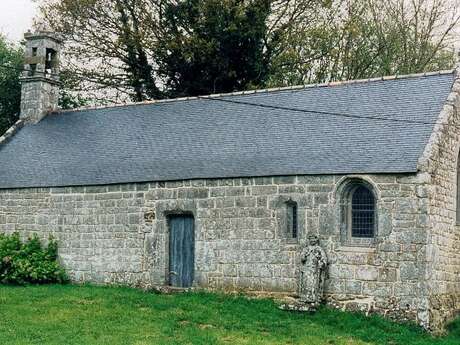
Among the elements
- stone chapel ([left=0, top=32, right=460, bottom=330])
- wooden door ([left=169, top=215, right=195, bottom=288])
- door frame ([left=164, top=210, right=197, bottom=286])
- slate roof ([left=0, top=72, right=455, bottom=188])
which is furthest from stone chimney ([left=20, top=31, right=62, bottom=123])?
wooden door ([left=169, top=215, right=195, bottom=288])

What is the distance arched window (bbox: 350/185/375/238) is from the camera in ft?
54.8

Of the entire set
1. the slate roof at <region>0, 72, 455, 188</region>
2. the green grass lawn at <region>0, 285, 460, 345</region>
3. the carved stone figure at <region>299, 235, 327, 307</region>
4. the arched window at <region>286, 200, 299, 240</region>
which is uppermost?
the slate roof at <region>0, 72, 455, 188</region>

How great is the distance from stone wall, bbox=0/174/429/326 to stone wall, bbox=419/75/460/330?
1.34 ft

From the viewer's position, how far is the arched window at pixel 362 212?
16703 mm

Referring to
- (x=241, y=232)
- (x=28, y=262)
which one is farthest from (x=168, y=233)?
(x=28, y=262)

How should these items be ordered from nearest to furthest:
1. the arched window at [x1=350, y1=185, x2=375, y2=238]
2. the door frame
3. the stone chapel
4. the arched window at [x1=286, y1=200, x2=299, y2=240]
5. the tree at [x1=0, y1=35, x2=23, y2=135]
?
the stone chapel → the arched window at [x1=350, y1=185, x2=375, y2=238] → the arched window at [x1=286, y1=200, x2=299, y2=240] → the door frame → the tree at [x1=0, y1=35, x2=23, y2=135]

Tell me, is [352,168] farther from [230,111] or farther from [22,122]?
[22,122]

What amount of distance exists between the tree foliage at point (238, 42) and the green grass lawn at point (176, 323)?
1334cm

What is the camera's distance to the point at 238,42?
28.6 meters

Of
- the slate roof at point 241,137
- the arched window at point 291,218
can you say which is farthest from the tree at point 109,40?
the arched window at point 291,218

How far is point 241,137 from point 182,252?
331 centimetres

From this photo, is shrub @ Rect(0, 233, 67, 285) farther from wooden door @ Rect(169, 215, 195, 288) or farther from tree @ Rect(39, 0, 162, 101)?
tree @ Rect(39, 0, 162, 101)

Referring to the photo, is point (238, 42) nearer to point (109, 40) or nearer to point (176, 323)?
point (109, 40)

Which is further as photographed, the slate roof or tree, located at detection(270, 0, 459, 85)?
tree, located at detection(270, 0, 459, 85)
